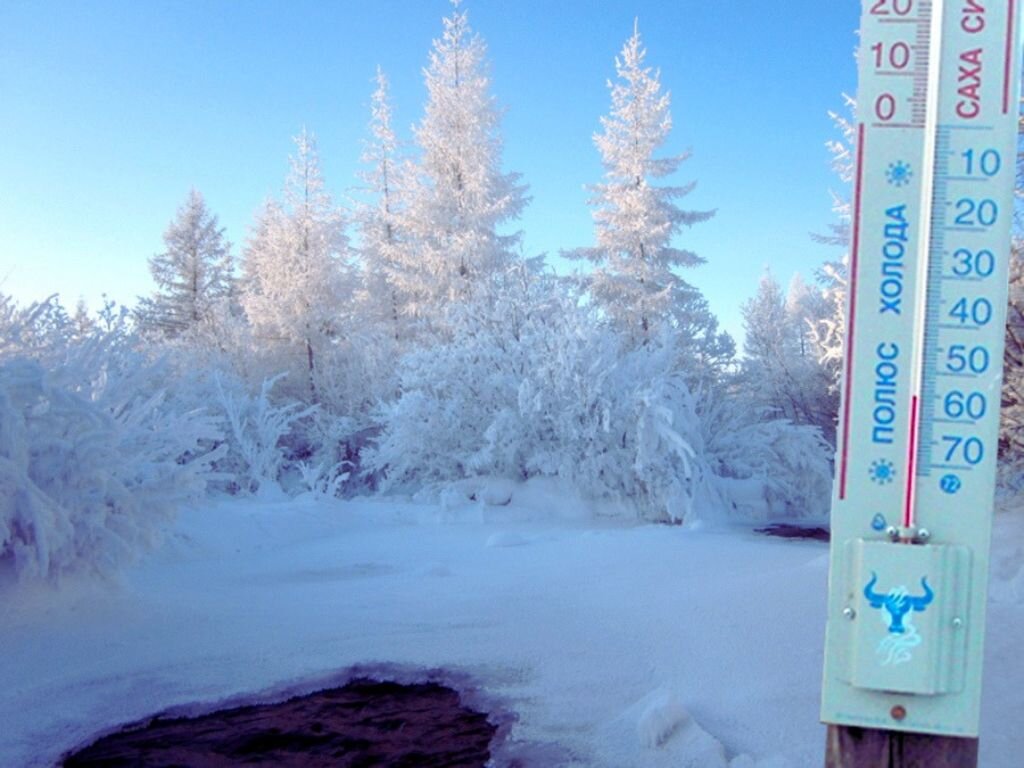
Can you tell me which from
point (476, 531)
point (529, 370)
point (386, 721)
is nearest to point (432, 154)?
point (529, 370)

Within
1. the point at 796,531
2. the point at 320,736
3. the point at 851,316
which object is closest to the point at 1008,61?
the point at 851,316

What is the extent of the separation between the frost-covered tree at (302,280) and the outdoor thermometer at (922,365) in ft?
72.2

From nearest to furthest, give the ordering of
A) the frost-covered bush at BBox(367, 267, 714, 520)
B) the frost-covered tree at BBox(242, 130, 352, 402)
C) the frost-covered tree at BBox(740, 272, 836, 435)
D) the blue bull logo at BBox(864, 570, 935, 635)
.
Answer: the blue bull logo at BBox(864, 570, 935, 635) < the frost-covered bush at BBox(367, 267, 714, 520) < the frost-covered tree at BBox(740, 272, 836, 435) < the frost-covered tree at BBox(242, 130, 352, 402)

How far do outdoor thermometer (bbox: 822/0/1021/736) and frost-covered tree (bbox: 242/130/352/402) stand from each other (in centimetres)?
2200

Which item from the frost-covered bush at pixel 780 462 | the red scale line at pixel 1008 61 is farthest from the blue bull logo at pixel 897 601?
the frost-covered bush at pixel 780 462

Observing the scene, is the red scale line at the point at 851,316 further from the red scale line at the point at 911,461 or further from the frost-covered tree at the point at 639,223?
the frost-covered tree at the point at 639,223

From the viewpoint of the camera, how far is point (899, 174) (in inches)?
74.2

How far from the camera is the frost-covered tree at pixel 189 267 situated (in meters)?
31.2

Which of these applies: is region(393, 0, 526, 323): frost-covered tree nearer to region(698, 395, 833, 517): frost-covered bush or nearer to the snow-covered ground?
region(698, 395, 833, 517): frost-covered bush

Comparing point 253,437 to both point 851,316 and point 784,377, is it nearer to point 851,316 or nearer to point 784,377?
point 784,377

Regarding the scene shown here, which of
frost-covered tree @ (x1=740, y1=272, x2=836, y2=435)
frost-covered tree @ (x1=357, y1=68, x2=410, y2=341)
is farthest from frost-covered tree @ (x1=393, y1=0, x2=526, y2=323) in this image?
frost-covered tree @ (x1=740, y1=272, x2=836, y2=435)

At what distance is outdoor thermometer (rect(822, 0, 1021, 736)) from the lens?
179 cm

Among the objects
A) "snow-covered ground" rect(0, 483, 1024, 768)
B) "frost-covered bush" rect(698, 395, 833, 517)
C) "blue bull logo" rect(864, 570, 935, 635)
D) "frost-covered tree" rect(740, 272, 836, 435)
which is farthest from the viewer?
"frost-covered tree" rect(740, 272, 836, 435)

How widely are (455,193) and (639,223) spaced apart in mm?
5359
